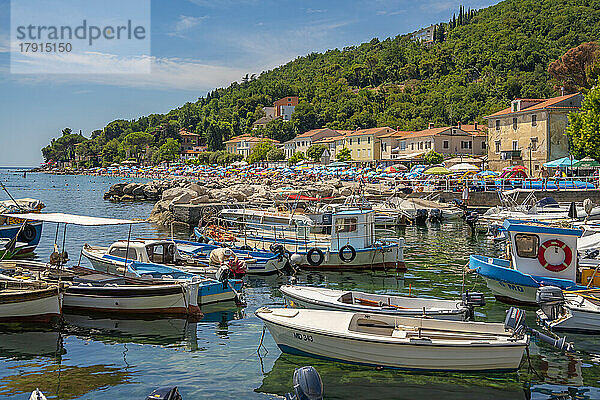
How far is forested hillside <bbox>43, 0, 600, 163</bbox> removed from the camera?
129 metres

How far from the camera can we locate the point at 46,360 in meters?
13.7

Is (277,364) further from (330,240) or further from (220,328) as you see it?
(330,240)

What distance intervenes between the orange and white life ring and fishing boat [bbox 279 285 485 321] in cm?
383

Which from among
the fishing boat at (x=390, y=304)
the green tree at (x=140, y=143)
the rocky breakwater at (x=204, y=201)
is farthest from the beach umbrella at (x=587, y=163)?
the green tree at (x=140, y=143)

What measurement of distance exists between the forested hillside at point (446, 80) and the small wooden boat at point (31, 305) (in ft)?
359

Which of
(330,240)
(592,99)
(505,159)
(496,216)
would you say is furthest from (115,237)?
(505,159)

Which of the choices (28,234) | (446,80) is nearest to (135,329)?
(28,234)

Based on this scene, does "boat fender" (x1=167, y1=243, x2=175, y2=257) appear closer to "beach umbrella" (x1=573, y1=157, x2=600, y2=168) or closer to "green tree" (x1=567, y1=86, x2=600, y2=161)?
"green tree" (x1=567, y1=86, x2=600, y2=161)

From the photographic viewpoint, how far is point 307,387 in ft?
28.8

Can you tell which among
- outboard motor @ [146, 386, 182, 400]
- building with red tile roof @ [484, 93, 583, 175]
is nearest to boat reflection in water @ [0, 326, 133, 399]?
outboard motor @ [146, 386, 182, 400]

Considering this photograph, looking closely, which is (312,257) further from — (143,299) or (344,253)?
(143,299)

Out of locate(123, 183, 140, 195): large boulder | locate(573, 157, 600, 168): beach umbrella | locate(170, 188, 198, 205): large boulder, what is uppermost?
locate(573, 157, 600, 168): beach umbrella

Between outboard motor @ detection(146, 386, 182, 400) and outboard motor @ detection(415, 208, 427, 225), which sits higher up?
outboard motor @ detection(415, 208, 427, 225)

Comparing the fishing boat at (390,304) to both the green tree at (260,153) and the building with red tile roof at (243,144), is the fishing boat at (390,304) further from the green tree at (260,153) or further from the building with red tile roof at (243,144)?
the building with red tile roof at (243,144)
